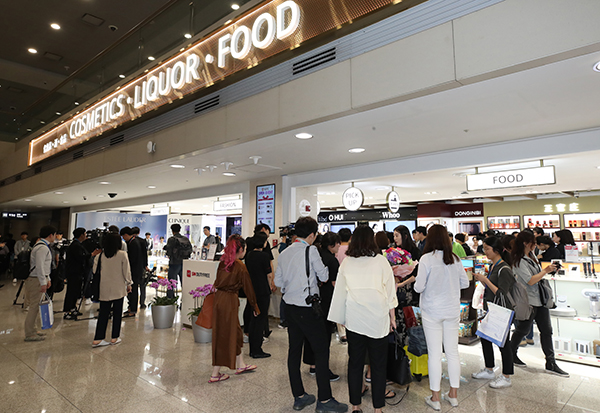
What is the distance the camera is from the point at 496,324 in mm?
3463

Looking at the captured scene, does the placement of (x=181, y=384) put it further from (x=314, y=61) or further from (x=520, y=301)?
(x=314, y=61)

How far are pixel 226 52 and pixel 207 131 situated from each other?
1.08 m

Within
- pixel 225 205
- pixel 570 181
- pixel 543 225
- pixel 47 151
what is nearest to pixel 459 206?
pixel 543 225

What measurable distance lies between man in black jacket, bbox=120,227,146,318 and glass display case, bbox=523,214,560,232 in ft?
38.5

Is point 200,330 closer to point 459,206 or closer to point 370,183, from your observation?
point 370,183

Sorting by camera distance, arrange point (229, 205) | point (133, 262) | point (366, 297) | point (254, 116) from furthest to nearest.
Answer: point (229, 205) < point (133, 262) < point (254, 116) < point (366, 297)

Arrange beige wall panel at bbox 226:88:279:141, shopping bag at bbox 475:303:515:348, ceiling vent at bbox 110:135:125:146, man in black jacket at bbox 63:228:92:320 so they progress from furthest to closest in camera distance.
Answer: ceiling vent at bbox 110:135:125:146, man in black jacket at bbox 63:228:92:320, beige wall panel at bbox 226:88:279:141, shopping bag at bbox 475:303:515:348

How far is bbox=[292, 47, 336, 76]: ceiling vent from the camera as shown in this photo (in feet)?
12.8

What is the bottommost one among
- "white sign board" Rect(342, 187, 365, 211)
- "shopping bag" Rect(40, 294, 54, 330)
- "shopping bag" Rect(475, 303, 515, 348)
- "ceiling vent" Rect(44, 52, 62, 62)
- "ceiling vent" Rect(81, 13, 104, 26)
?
"shopping bag" Rect(40, 294, 54, 330)

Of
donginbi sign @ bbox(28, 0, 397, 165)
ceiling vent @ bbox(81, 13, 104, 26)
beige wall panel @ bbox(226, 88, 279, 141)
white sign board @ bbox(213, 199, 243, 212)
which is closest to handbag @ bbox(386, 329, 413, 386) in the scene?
beige wall panel @ bbox(226, 88, 279, 141)

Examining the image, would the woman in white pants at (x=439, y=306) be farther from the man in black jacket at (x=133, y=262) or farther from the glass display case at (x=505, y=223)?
the glass display case at (x=505, y=223)

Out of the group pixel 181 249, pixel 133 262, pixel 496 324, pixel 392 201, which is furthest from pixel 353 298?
pixel 392 201

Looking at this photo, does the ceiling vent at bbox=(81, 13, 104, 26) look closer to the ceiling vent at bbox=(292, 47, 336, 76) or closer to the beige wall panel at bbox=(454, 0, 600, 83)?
the ceiling vent at bbox=(292, 47, 336, 76)

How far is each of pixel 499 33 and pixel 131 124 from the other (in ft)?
19.9
